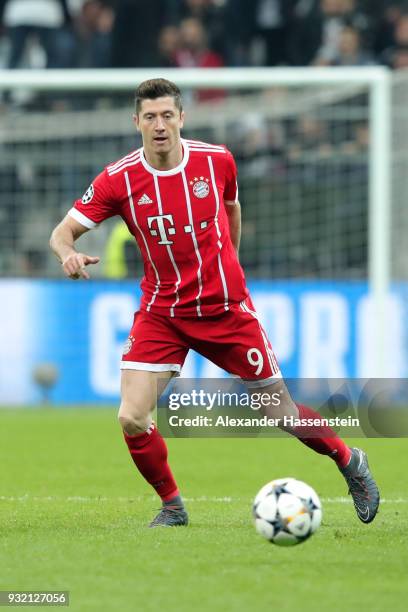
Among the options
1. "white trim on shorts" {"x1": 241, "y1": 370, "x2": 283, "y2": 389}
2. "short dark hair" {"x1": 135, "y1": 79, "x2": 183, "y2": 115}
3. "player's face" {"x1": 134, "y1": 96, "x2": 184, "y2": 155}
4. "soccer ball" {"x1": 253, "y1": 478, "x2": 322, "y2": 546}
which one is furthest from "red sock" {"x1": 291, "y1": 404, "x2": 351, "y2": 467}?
"short dark hair" {"x1": 135, "y1": 79, "x2": 183, "y2": 115}

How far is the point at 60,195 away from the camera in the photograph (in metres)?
15.9

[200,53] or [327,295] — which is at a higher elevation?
[200,53]

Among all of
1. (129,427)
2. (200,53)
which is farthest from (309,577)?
(200,53)

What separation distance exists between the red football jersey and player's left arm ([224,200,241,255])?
25cm

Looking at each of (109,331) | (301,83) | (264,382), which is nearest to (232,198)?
(264,382)

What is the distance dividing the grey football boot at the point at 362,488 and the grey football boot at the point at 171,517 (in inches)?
35.9

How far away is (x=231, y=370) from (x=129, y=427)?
0.66 meters

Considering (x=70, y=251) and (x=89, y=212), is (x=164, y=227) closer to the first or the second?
(x=89, y=212)

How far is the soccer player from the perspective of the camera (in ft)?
23.7

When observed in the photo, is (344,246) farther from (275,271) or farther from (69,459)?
(69,459)

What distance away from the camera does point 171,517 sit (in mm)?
7363

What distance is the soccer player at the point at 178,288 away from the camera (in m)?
7.23

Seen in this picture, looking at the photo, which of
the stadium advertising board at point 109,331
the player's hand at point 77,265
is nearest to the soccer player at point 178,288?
the player's hand at point 77,265

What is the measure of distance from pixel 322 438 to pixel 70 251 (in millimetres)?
1682
